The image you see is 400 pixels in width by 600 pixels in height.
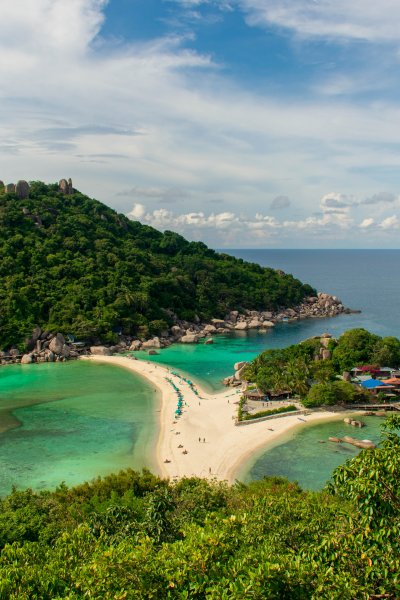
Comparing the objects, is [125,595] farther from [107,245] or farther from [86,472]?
[107,245]

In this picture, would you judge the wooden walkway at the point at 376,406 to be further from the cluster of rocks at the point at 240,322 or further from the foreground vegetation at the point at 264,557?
the cluster of rocks at the point at 240,322

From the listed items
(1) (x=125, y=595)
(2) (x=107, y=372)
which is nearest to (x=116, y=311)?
(2) (x=107, y=372)

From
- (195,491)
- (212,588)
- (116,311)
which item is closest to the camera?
(212,588)

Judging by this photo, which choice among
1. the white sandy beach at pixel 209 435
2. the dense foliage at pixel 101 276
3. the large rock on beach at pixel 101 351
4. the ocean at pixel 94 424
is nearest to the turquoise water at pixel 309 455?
the ocean at pixel 94 424

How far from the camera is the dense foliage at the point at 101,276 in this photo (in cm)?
6544

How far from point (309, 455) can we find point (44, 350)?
40.7m

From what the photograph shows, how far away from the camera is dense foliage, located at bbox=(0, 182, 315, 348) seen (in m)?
65.4

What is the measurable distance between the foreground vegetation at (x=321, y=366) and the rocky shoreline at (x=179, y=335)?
2185 cm

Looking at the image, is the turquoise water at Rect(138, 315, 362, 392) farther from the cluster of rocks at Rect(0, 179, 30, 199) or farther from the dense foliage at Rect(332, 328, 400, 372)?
the cluster of rocks at Rect(0, 179, 30, 199)

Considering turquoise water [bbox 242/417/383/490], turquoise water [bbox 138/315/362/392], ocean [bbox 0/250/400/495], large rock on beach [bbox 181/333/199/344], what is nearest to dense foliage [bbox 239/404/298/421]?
turquoise water [bbox 242/417/383/490]

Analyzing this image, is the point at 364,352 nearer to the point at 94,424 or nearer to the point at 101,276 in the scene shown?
the point at 94,424

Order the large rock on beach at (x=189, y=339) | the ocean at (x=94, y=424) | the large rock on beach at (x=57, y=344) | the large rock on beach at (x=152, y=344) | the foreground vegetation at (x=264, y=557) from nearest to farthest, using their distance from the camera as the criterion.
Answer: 1. the foreground vegetation at (x=264, y=557)
2. the ocean at (x=94, y=424)
3. the large rock on beach at (x=57, y=344)
4. the large rock on beach at (x=152, y=344)
5. the large rock on beach at (x=189, y=339)

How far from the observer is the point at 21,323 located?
6153 cm

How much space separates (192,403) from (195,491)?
21.1 m
